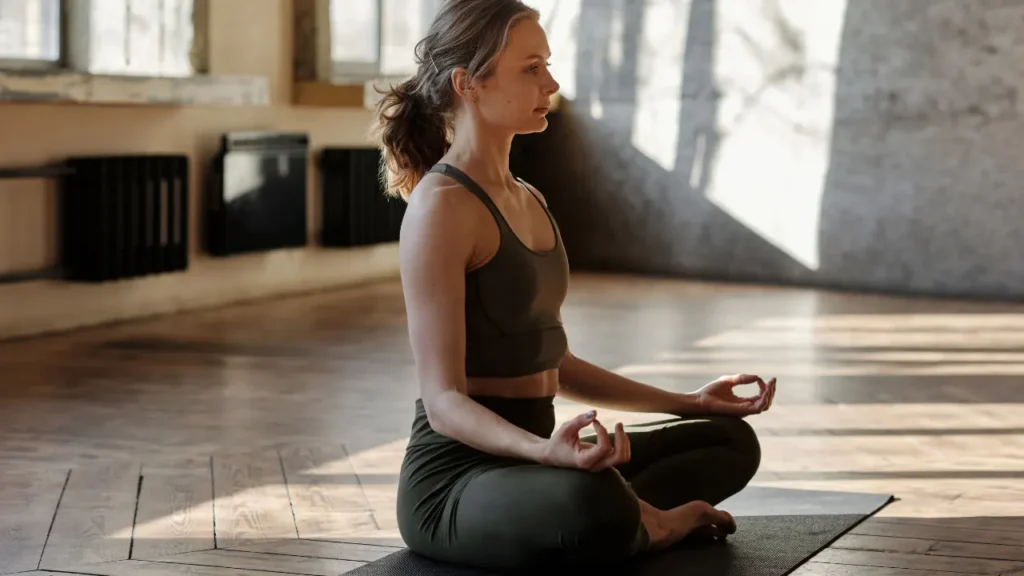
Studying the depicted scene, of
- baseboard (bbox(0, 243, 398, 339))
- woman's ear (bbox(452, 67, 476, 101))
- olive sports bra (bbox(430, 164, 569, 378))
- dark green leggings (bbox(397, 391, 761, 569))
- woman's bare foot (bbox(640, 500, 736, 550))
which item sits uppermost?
woman's ear (bbox(452, 67, 476, 101))

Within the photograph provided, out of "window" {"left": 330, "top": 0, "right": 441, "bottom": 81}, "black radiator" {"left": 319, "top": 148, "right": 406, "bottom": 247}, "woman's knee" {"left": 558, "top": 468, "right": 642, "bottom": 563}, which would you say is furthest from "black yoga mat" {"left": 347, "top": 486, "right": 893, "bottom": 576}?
"window" {"left": 330, "top": 0, "right": 441, "bottom": 81}

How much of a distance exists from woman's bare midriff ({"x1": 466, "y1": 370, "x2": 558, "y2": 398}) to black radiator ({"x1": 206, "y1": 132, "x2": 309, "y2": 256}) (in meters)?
4.51

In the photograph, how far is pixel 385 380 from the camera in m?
4.82

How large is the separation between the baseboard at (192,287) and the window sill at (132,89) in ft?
2.51

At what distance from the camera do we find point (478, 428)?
2.10m

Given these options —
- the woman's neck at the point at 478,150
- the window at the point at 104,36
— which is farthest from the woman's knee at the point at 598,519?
the window at the point at 104,36

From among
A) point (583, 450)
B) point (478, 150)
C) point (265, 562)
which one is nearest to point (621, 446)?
point (583, 450)

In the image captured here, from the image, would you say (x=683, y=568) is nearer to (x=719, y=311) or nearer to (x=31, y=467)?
(x=31, y=467)

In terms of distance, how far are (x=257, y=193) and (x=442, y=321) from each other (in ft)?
16.0

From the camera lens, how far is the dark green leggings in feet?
6.77

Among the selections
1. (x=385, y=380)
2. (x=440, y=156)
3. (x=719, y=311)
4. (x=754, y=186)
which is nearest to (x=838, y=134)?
(x=754, y=186)

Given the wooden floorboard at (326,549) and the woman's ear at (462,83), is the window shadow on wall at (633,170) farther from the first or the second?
the woman's ear at (462,83)

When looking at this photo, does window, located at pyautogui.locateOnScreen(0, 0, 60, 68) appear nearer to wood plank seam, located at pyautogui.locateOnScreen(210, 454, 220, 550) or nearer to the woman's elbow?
wood plank seam, located at pyautogui.locateOnScreen(210, 454, 220, 550)

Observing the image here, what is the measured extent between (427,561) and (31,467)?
4.86ft
